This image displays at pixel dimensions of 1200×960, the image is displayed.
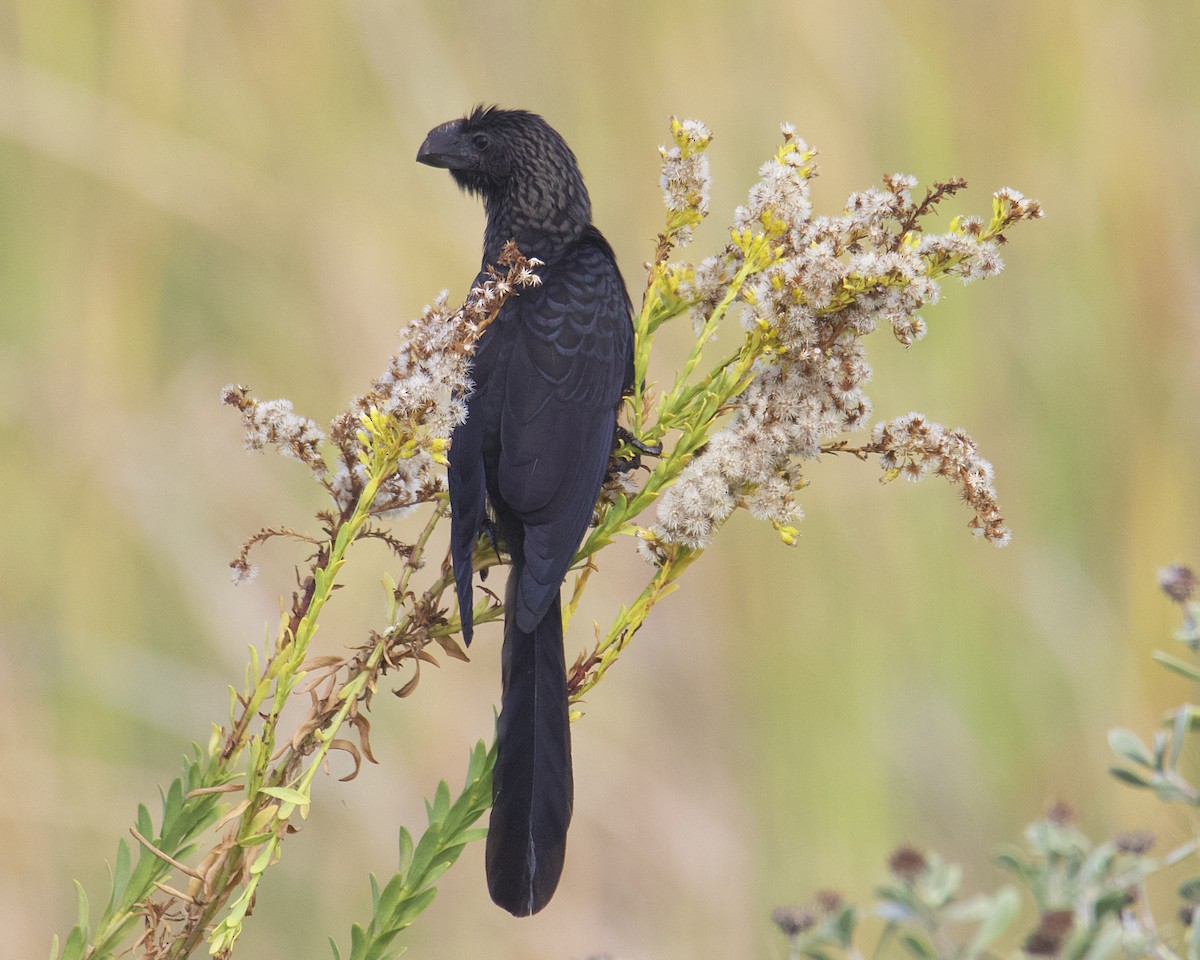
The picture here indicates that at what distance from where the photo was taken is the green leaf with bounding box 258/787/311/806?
102 centimetres

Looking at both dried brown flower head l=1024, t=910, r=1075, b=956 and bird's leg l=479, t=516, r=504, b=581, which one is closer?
dried brown flower head l=1024, t=910, r=1075, b=956

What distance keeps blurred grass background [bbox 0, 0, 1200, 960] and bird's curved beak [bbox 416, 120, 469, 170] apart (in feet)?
2.95

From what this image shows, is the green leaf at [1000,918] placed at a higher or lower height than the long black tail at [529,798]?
higher

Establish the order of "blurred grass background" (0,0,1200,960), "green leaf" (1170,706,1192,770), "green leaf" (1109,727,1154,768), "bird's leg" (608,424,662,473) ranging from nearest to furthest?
1. "green leaf" (1170,706,1192,770)
2. "green leaf" (1109,727,1154,768)
3. "bird's leg" (608,424,662,473)
4. "blurred grass background" (0,0,1200,960)

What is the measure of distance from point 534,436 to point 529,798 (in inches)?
26.3

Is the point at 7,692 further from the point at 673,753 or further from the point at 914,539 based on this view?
the point at 914,539

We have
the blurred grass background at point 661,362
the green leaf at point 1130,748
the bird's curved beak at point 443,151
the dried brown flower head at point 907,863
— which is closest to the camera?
the green leaf at point 1130,748

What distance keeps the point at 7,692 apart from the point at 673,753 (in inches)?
65.9

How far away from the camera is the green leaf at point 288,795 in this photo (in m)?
1.02

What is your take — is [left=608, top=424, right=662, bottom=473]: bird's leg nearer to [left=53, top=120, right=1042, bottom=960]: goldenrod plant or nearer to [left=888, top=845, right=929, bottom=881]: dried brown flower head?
[left=53, top=120, right=1042, bottom=960]: goldenrod plant

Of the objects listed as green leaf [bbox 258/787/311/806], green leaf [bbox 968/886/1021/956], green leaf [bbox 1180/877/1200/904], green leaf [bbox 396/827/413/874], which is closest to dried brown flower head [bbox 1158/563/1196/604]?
green leaf [bbox 1180/877/1200/904]

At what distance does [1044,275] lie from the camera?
3525 mm

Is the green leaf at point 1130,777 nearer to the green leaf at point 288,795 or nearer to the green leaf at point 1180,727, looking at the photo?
the green leaf at point 1180,727

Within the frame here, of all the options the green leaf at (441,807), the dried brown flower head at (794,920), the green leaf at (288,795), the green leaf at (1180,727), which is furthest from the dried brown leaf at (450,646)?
the green leaf at (1180,727)
